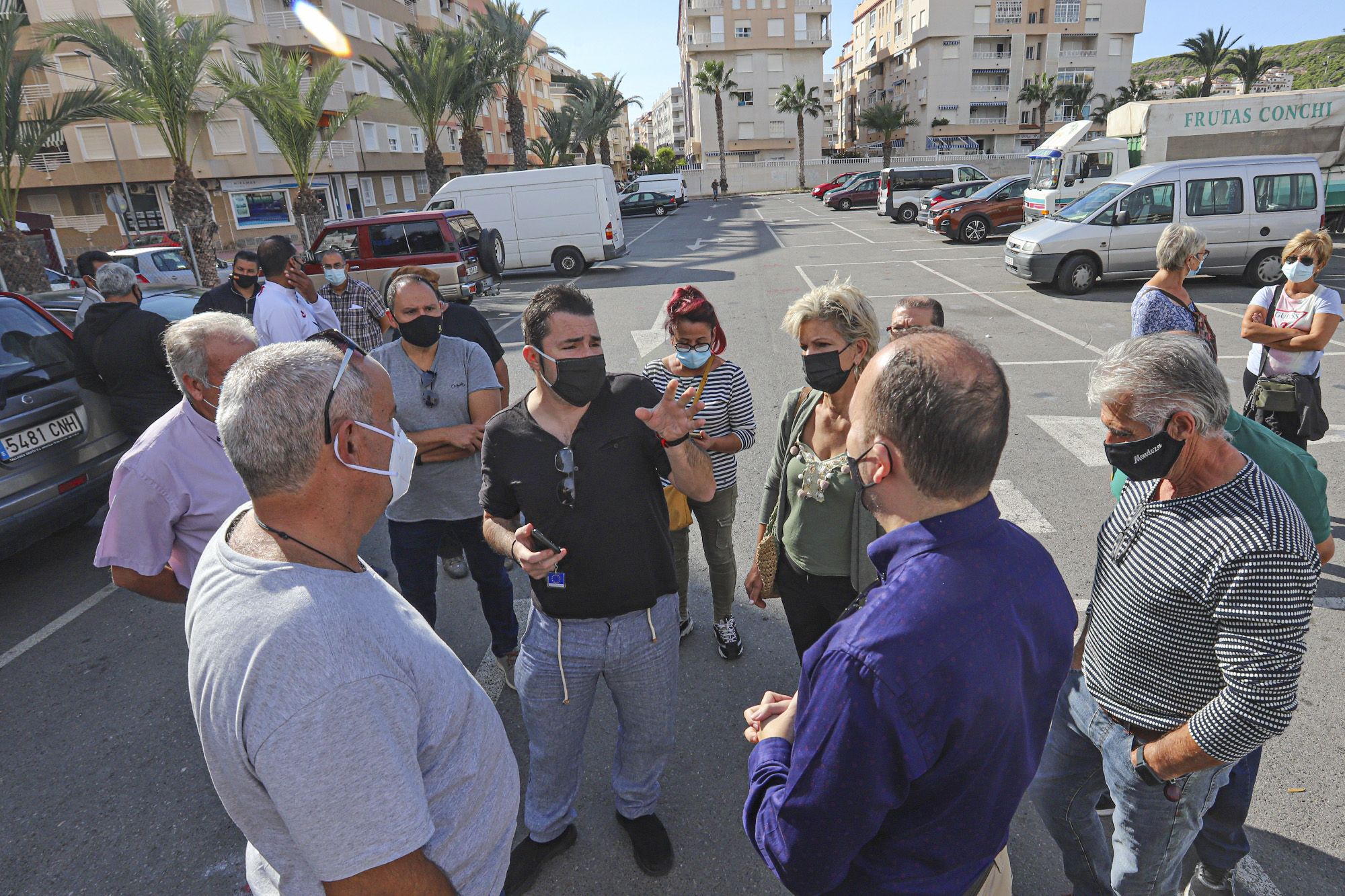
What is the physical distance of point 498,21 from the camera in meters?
32.0

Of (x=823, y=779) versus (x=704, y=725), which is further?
(x=704, y=725)

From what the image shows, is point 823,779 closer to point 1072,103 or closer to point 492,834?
point 492,834

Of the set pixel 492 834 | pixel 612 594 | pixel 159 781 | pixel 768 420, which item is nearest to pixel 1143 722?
pixel 612 594

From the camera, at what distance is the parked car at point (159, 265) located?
1546 cm

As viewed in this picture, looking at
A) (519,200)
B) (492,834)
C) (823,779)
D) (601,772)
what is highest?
(519,200)

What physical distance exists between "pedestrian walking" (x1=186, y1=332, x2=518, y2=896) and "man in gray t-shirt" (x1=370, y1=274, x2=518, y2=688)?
6.88 feet

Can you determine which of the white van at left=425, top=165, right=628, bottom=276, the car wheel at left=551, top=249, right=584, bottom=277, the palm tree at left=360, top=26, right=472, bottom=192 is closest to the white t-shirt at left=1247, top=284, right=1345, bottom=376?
the white van at left=425, top=165, right=628, bottom=276

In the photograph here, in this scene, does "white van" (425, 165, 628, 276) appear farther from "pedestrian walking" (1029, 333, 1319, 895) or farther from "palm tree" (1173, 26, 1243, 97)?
"palm tree" (1173, 26, 1243, 97)

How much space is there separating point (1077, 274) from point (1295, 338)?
9524 mm

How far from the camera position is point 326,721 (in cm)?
120

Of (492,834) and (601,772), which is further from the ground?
(492,834)

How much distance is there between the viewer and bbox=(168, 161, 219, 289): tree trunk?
18.5m

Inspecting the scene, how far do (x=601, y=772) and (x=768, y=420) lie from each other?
15.2 ft

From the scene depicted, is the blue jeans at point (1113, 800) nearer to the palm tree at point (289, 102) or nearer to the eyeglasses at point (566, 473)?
the eyeglasses at point (566, 473)
